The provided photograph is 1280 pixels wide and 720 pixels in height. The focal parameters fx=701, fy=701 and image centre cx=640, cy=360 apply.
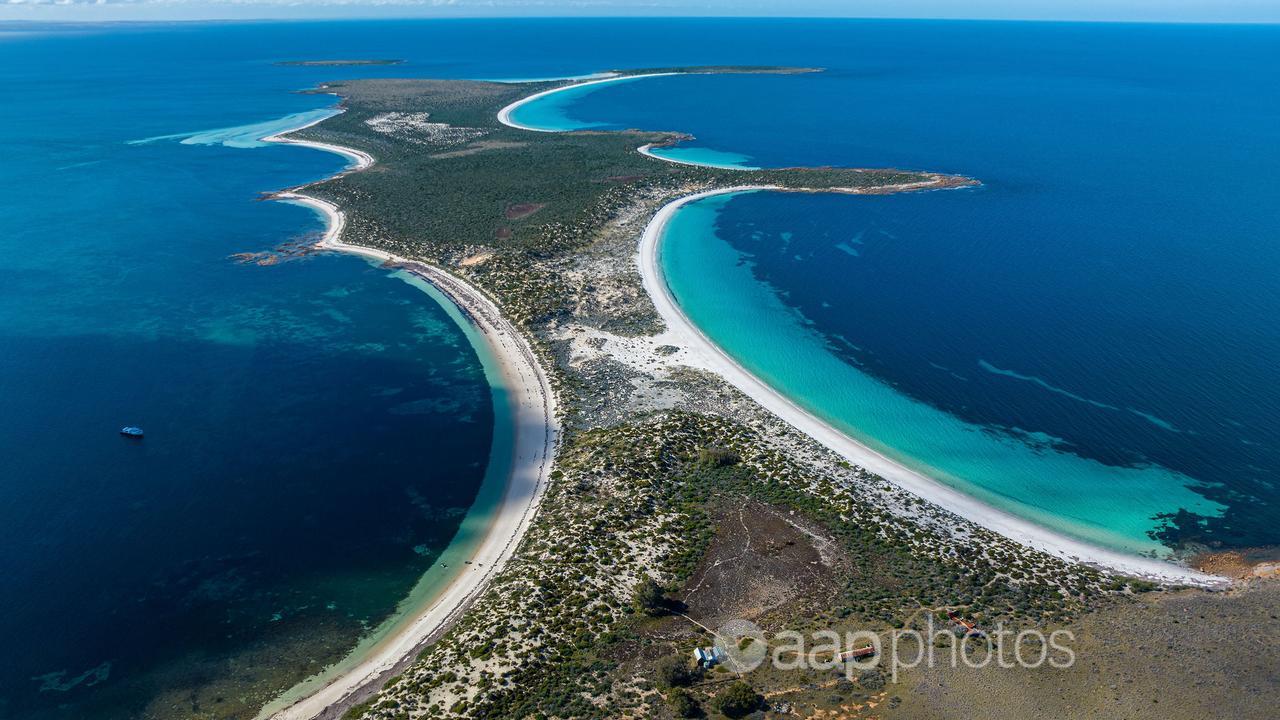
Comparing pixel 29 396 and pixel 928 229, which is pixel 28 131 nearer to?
pixel 29 396

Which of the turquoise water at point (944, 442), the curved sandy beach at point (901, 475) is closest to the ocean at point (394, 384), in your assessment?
the turquoise water at point (944, 442)

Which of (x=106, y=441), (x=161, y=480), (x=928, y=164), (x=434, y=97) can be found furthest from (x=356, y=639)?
(x=434, y=97)

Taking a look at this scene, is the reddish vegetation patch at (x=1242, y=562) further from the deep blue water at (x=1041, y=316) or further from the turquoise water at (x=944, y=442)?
the turquoise water at (x=944, y=442)

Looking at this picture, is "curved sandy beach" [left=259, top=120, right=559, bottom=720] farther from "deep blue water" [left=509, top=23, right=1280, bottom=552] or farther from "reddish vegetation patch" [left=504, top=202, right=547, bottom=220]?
"deep blue water" [left=509, top=23, right=1280, bottom=552]

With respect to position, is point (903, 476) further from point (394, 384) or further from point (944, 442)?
point (394, 384)

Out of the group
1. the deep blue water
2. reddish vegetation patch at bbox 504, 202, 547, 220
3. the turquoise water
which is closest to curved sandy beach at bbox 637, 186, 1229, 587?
the turquoise water

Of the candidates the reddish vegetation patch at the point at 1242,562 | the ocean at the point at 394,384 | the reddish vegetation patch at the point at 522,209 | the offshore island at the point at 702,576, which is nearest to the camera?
the offshore island at the point at 702,576
